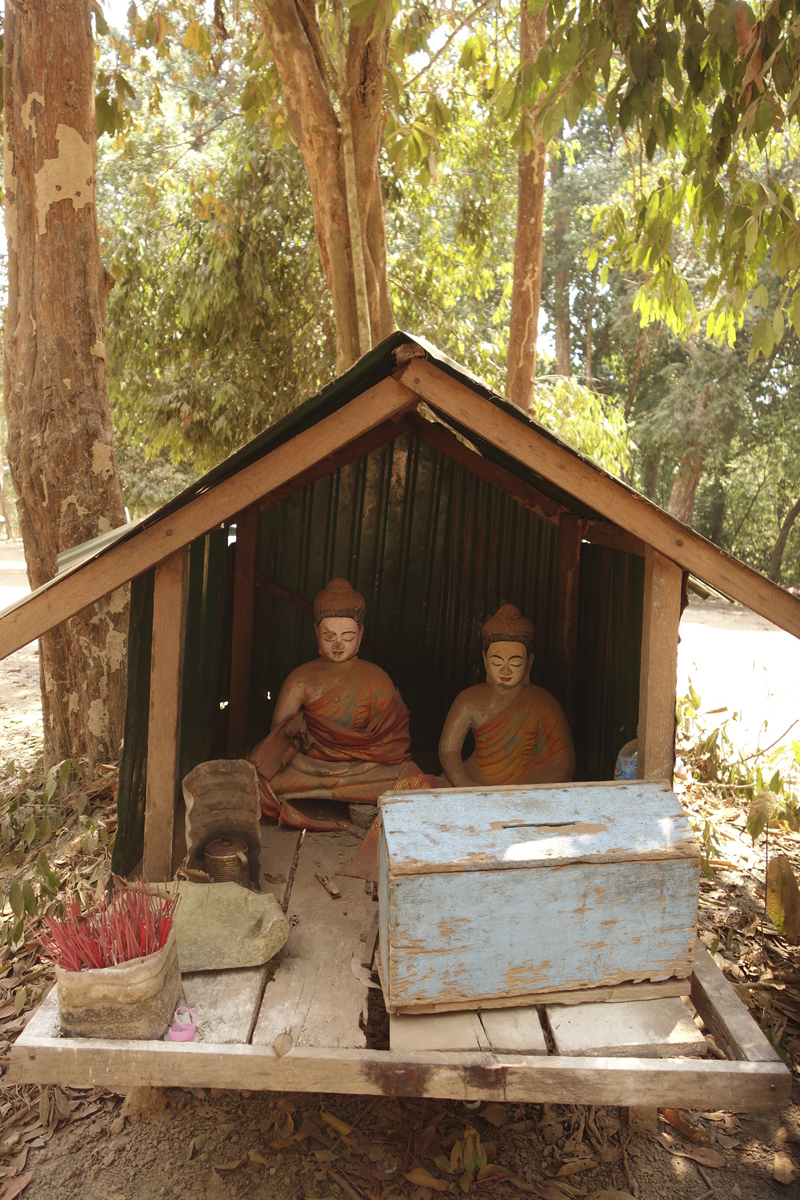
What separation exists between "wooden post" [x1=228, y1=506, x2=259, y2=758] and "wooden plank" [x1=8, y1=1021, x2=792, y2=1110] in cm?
285

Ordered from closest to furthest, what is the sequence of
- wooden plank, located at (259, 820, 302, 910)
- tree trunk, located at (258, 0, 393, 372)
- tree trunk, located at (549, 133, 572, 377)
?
1. wooden plank, located at (259, 820, 302, 910)
2. tree trunk, located at (258, 0, 393, 372)
3. tree trunk, located at (549, 133, 572, 377)

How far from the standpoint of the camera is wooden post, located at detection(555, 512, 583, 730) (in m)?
5.23

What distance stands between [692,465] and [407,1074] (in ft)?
70.1

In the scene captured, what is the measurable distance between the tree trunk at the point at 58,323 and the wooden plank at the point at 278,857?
5.68 feet

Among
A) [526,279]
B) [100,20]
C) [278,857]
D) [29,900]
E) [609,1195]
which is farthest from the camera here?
[526,279]

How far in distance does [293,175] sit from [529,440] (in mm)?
8319

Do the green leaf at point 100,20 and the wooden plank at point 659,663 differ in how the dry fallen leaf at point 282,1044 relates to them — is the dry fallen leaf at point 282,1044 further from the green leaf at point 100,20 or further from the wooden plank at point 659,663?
the green leaf at point 100,20

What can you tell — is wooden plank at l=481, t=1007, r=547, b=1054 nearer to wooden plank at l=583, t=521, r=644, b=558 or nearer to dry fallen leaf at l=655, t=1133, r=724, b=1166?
dry fallen leaf at l=655, t=1133, r=724, b=1166

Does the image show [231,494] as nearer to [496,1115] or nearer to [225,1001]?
[225,1001]

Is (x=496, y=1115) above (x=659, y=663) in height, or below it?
below

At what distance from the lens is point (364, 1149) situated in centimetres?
294

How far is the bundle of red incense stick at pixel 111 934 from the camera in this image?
8.46 ft

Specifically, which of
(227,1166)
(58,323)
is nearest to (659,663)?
→ (227,1166)

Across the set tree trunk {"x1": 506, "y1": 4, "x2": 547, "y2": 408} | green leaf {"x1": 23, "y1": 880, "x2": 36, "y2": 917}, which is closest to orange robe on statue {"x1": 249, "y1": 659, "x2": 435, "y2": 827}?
green leaf {"x1": 23, "y1": 880, "x2": 36, "y2": 917}
